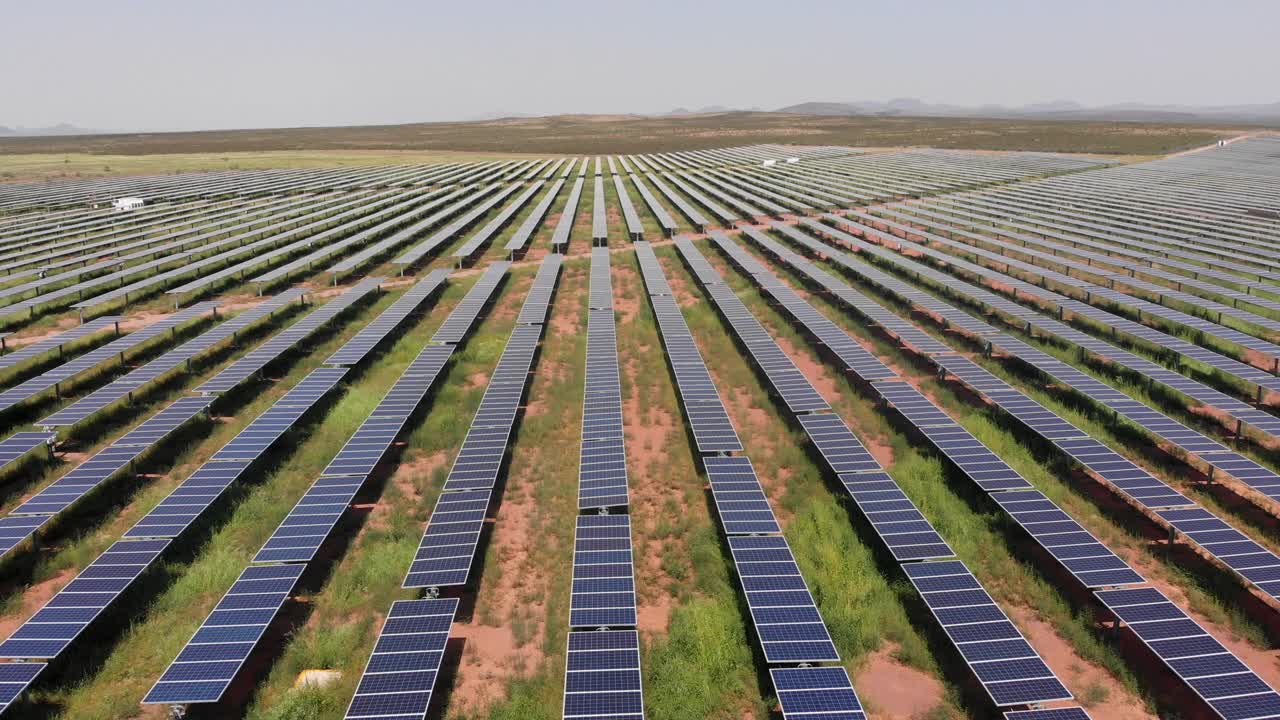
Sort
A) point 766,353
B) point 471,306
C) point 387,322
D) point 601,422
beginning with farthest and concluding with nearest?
1. point 471,306
2. point 387,322
3. point 766,353
4. point 601,422

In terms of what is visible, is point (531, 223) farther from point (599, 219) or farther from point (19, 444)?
point (19, 444)

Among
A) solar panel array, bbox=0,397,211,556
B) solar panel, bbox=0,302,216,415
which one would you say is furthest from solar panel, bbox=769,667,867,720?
solar panel, bbox=0,302,216,415

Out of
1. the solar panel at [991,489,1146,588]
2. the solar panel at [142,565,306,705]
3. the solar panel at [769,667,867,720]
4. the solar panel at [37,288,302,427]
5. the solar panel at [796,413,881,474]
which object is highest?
the solar panel at [37,288,302,427]

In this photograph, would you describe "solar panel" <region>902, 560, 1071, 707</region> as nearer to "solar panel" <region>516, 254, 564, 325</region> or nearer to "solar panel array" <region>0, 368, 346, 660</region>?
"solar panel array" <region>0, 368, 346, 660</region>

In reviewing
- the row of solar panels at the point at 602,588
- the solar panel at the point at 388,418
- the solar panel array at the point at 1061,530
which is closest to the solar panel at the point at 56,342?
the solar panel at the point at 388,418

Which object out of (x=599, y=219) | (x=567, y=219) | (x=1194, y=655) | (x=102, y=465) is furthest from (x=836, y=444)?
(x=567, y=219)

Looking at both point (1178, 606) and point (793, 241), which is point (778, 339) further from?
point (793, 241)
